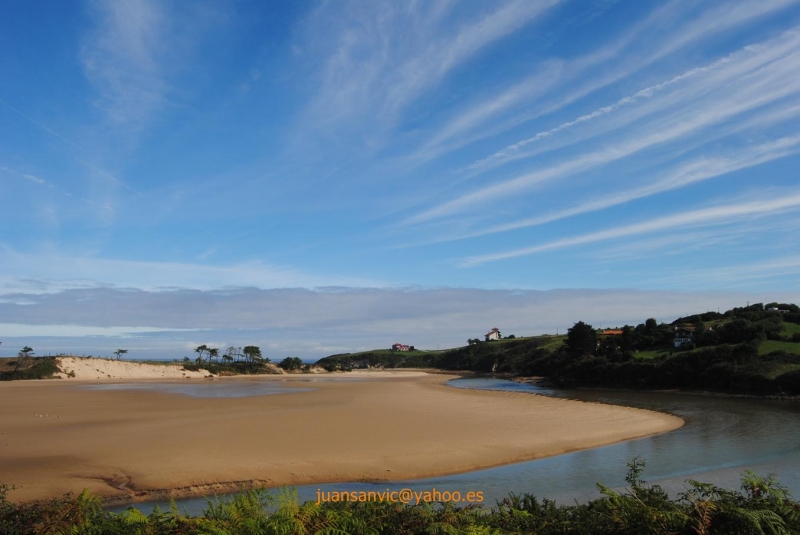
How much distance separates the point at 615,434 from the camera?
865 inches

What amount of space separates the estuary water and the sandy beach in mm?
841

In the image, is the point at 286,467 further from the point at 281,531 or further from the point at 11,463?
the point at 281,531

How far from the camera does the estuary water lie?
13.1m

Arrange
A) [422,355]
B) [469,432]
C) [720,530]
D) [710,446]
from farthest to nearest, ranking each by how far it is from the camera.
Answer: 1. [422,355]
2. [469,432]
3. [710,446]
4. [720,530]

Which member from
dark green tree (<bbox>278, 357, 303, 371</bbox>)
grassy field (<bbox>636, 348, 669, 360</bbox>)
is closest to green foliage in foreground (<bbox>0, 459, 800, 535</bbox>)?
grassy field (<bbox>636, 348, 669, 360</bbox>)

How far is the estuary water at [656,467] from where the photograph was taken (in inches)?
517

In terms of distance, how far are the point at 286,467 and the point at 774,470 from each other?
1503cm

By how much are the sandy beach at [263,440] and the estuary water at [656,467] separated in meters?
0.84

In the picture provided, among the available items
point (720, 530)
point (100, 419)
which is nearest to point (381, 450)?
point (720, 530)

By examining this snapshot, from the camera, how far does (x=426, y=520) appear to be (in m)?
4.76

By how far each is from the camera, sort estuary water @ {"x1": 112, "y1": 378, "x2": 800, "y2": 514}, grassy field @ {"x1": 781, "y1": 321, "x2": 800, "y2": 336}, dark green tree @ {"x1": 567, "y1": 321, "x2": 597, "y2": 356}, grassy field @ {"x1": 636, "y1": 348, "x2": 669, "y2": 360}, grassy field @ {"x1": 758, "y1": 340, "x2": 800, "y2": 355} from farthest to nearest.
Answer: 1. dark green tree @ {"x1": 567, "y1": 321, "x2": 597, "y2": 356}
2. grassy field @ {"x1": 636, "y1": 348, "x2": 669, "y2": 360}
3. grassy field @ {"x1": 781, "y1": 321, "x2": 800, "y2": 336}
4. grassy field @ {"x1": 758, "y1": 340, "x2": 800, "y2": 355}
5. estuary water @ {"x1": 112, "y1": 378, "x2": 800, "y2": 514}

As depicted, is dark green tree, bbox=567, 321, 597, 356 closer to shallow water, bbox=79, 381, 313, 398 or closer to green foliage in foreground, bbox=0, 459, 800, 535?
shallow water, bbox=79, 381, 313, 398

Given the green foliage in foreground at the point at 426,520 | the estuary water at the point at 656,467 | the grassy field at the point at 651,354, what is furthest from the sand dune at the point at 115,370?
the green foliage in foreground at the point at 426,520

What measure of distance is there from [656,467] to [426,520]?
47.5 ft
